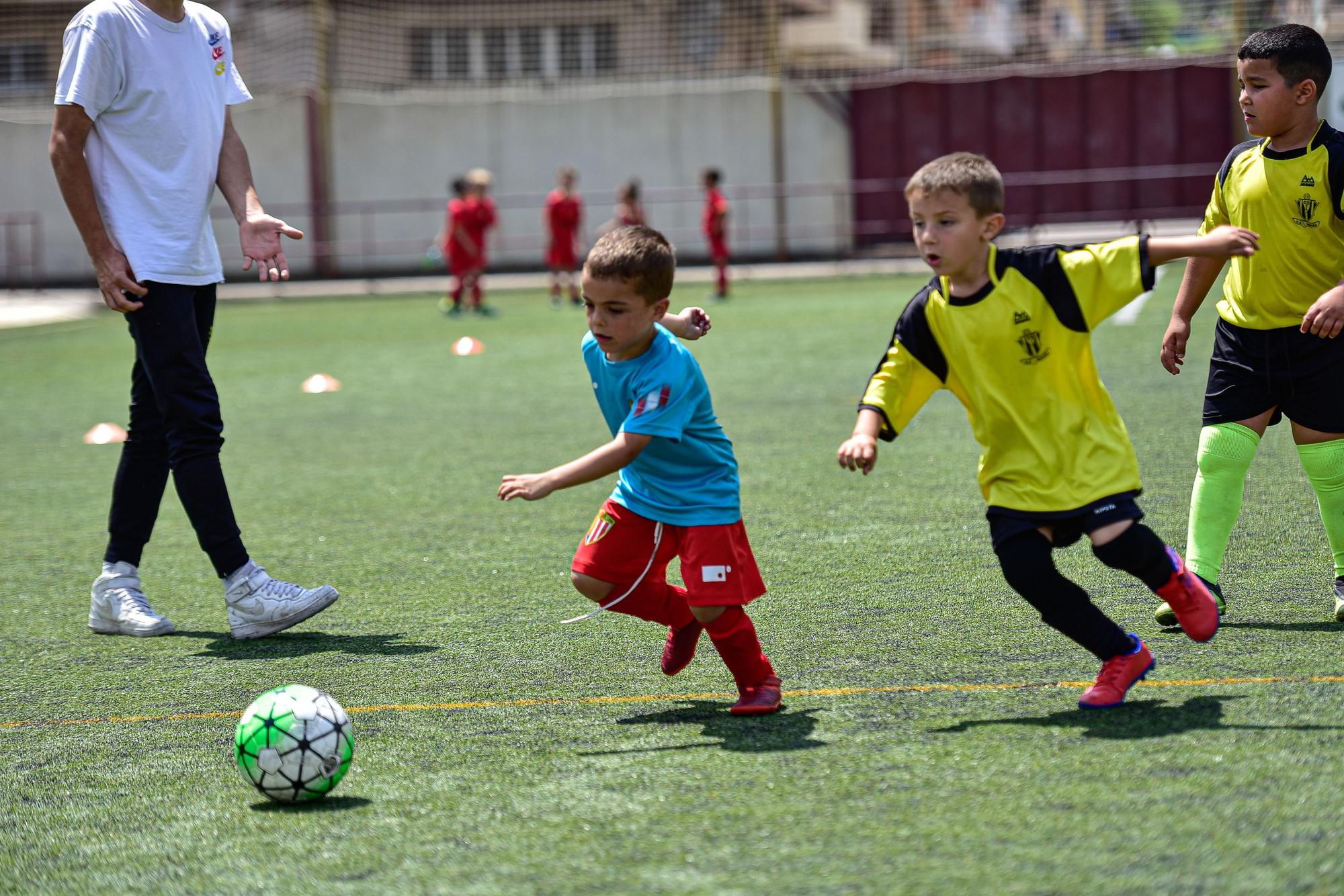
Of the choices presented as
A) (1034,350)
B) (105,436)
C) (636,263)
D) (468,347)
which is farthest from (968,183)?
(468,347)

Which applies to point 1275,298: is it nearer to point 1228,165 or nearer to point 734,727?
point 1228,165

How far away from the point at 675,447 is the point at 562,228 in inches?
714

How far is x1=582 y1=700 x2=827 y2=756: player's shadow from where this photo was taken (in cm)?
344

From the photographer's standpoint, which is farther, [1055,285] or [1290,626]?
[1290,626]

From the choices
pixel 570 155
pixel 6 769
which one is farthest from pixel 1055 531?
pixel 570 155

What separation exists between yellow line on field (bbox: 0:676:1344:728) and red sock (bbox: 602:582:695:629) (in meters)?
0.19

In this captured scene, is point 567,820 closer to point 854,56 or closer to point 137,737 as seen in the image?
point 137,737

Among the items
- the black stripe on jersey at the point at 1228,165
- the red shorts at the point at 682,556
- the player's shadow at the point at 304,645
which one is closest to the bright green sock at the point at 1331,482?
the black stripe on jersey at the point at 1228,165

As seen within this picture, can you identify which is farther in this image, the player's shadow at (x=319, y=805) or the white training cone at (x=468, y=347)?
the white training cone at (x=468, y=347)

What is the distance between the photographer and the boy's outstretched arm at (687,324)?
3.95 metres

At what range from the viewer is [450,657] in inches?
174

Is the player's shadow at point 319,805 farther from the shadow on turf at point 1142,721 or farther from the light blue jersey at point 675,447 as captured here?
the shadow on turf at point 1142,721

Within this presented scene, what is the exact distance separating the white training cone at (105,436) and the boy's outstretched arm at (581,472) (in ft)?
23.0

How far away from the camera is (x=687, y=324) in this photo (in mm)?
3982
